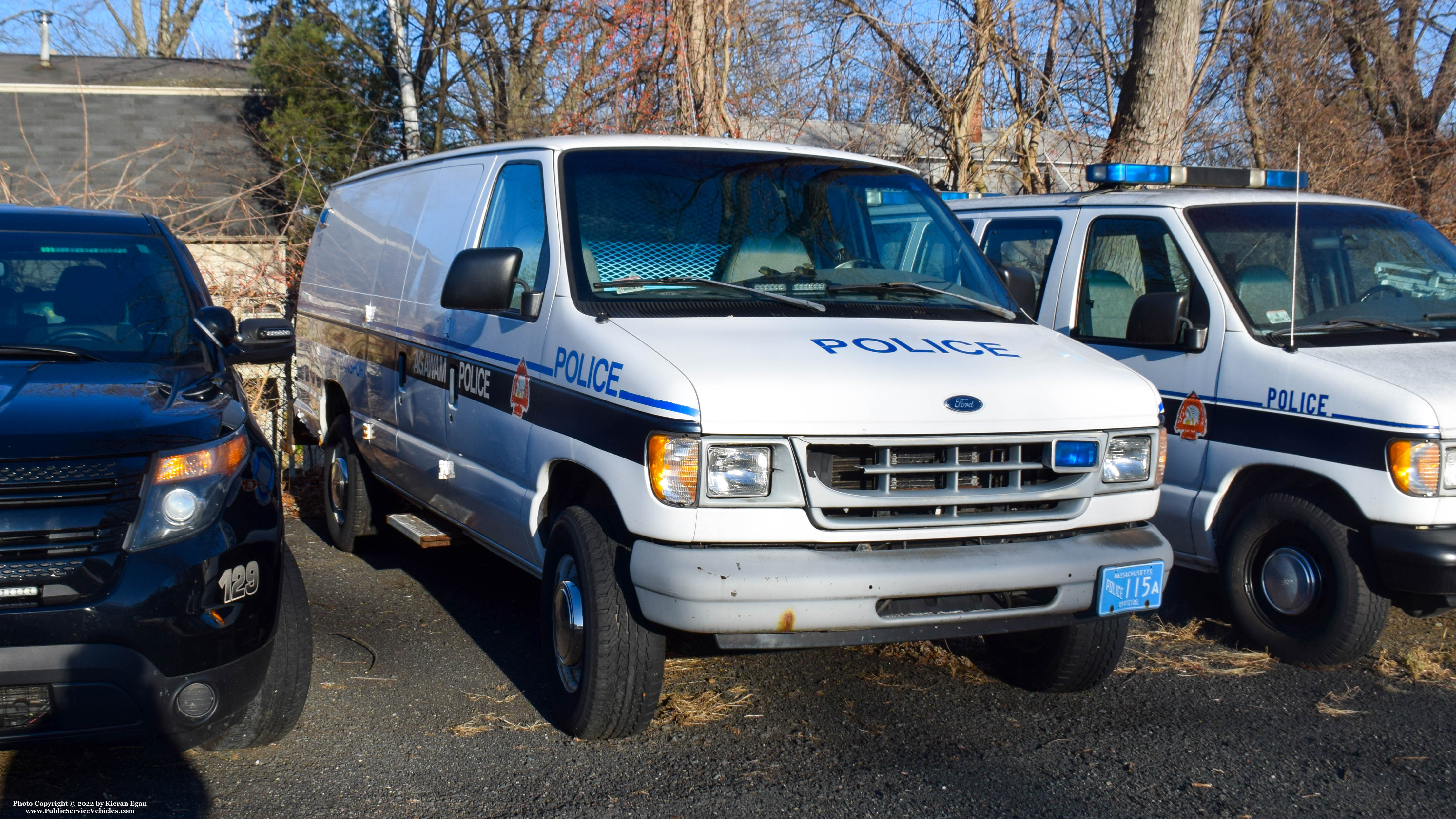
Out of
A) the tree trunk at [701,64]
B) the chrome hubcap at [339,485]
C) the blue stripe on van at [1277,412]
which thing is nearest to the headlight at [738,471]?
the blue stripe on van at [1277,412]

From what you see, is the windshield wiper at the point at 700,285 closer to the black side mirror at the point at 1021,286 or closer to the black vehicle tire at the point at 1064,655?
the black side mirror at the point at 1021,286

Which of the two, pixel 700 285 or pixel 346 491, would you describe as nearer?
pixel 700 285

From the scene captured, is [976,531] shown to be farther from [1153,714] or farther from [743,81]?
[743,81]

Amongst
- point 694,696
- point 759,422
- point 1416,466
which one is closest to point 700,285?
point 759,422

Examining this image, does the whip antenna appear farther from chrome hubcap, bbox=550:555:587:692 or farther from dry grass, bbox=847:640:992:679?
chrome hubcap, bbox=550:555:587:692

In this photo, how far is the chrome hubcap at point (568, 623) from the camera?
4152 mm

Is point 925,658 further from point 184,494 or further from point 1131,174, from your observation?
point 184,494

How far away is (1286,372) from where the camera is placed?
204 inches

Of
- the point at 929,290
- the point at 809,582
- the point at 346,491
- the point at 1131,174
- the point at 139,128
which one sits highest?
the point at 139,128

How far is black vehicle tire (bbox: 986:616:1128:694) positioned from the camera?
14.9 feet

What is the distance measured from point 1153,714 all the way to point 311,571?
448 cm

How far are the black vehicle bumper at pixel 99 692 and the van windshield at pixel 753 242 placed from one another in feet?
6.01

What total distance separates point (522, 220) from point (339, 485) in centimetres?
296

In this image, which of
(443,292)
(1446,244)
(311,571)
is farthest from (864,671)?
(1446,244)
